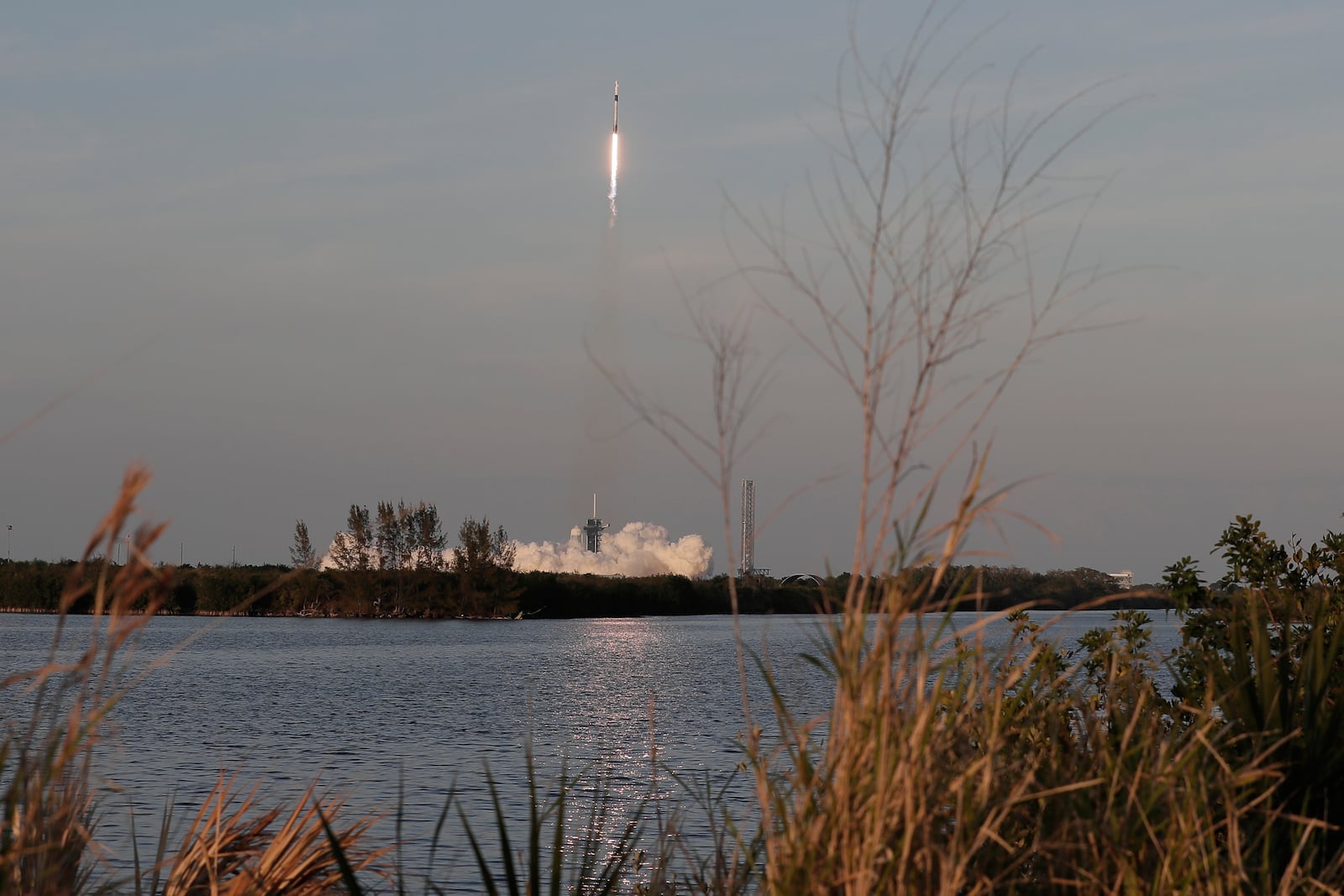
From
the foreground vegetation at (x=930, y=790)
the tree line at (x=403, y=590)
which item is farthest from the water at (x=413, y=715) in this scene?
the tree line at (x=403, y=590)

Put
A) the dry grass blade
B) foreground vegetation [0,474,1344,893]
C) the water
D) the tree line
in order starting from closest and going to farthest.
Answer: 1. foreground vegetation [0,474,1344,893]
2. the dry grass blade
3. the water
4. the tree line

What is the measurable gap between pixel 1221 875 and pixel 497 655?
78294 mm

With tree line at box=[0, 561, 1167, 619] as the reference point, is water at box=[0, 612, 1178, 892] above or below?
below

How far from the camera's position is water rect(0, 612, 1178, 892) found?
25469 mm

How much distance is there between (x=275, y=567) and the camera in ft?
501

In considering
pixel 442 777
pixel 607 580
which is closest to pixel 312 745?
pixel 442 777

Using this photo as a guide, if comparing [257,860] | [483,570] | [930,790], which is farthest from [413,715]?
[483,570]

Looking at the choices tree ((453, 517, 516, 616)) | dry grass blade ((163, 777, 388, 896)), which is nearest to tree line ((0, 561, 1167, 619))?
tree ((453, 517, 516, 616))

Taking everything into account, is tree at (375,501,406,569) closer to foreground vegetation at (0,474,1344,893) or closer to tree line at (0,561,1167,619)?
tree line at (0,561,1167,619)

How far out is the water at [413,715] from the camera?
25469 mm

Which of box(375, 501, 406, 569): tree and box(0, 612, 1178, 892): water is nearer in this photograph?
box(0, 612, 1178, 892): water

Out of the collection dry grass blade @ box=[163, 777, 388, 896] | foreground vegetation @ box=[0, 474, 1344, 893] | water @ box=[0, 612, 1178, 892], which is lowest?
water @ box=[0, 612, 1178, 892]

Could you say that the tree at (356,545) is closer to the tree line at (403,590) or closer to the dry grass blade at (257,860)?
the tree line at (403,590)

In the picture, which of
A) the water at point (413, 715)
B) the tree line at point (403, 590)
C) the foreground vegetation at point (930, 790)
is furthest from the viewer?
the tree line at point (403, 590)
